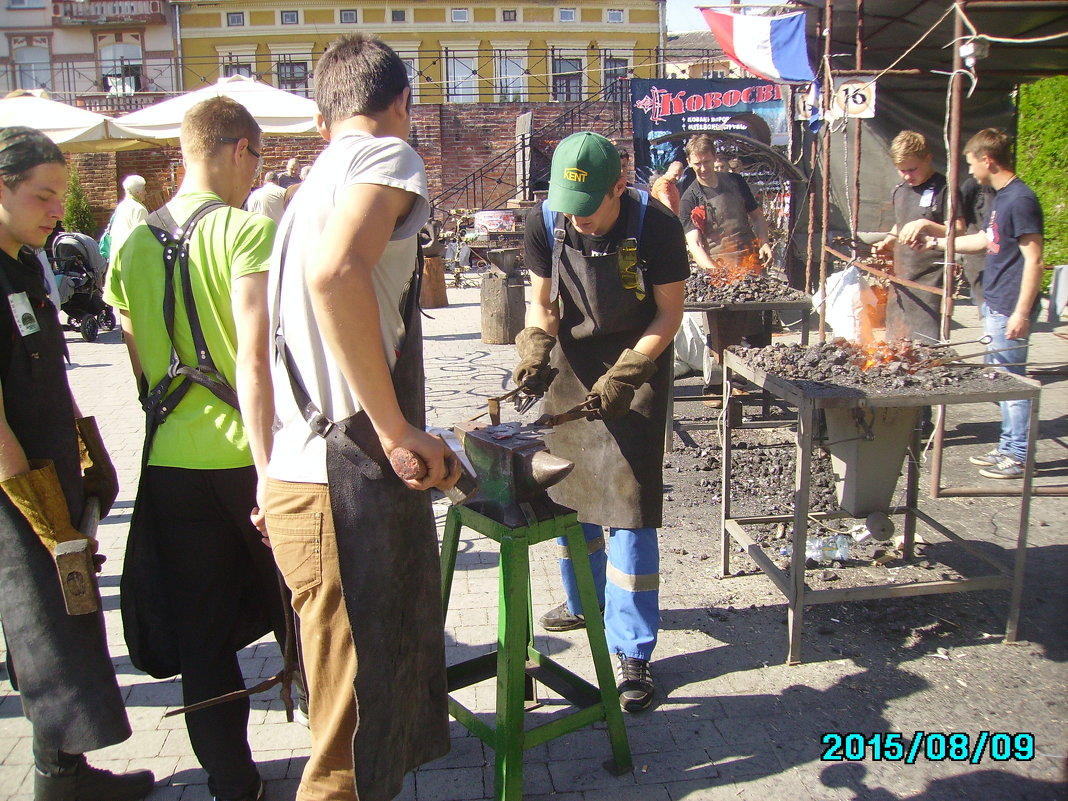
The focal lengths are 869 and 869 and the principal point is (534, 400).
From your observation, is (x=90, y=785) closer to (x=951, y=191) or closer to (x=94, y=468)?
(x=94, y=468)

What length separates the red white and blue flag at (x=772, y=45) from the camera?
8.38m

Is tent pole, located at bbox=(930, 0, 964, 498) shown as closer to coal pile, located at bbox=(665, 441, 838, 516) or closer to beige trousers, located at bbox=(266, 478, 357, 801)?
coal pile, located at bbox=(665, 441, 838, 516)

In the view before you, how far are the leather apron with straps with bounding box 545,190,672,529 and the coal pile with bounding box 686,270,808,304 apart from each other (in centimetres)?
257

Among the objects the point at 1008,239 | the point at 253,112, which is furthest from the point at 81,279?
the point at 1008,239

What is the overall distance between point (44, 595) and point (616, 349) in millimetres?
2074

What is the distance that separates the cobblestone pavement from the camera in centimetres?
276

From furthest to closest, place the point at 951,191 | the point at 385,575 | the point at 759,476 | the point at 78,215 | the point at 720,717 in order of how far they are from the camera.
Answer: the point at 78,215 < the point at 759,476 < the point at 951,191 < the point at 720,717 < the point at 385,575

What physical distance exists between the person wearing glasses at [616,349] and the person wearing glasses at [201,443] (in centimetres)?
112

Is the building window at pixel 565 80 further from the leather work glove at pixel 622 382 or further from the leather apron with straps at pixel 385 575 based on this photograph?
the leather apron with straps at pixel 385 575

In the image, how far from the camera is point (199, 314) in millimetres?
2500

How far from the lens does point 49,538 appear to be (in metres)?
2.46

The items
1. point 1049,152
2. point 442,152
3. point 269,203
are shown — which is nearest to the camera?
point 269,203

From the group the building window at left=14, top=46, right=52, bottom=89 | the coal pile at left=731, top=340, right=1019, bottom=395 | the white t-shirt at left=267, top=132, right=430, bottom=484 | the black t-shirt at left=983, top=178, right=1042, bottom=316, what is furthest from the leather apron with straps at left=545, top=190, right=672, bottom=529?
the building window at left=14, top=46, right=52, bottom=89

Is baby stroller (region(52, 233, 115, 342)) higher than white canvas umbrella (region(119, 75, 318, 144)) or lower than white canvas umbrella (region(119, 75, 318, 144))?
lower
